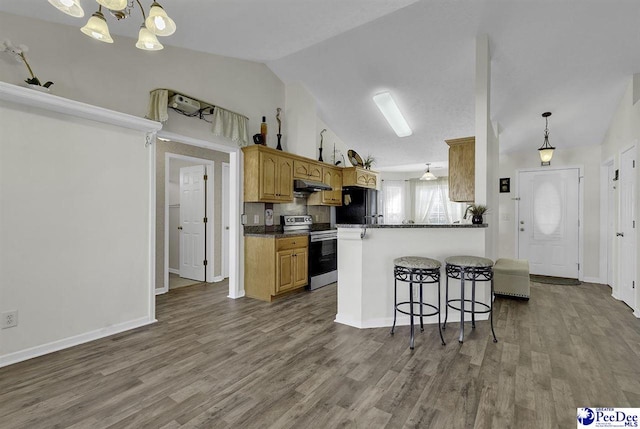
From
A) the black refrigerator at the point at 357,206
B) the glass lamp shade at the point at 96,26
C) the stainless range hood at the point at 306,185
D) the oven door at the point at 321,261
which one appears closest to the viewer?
the glass lamp shade at the point at 96,26

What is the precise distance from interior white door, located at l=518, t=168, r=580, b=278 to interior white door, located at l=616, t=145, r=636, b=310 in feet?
4.17

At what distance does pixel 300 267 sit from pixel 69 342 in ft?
8.70

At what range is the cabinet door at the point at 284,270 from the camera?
4.04 metres

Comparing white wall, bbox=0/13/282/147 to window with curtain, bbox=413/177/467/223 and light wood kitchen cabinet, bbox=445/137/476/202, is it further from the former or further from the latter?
window with curtain, bbox=413/177/467/223

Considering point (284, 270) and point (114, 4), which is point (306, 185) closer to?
point (284, 270)

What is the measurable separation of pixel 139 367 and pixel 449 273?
2.89 meters

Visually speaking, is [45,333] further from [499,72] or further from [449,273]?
[499,72]

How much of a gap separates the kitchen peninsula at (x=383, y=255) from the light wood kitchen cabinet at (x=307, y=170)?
1.84 m

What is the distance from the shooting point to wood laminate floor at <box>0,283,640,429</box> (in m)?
1.74

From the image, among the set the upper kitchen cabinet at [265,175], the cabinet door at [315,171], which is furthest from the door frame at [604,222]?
the upper kitchen cabinet at [265,175]

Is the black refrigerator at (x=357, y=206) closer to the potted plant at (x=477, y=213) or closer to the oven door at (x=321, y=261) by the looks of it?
the oven door at (x=321, y=261)

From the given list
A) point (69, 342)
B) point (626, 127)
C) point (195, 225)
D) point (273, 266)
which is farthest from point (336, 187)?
point (69, 342)

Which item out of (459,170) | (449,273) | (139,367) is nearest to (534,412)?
(449,273)

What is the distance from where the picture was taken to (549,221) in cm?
568
